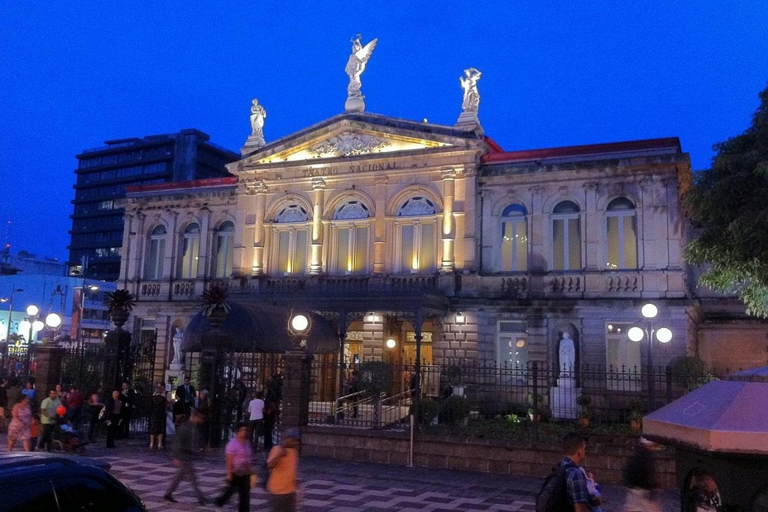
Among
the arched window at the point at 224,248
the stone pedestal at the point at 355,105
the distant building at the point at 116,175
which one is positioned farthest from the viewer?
the distant building at the point at 116,175

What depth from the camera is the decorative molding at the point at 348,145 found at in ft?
98.0

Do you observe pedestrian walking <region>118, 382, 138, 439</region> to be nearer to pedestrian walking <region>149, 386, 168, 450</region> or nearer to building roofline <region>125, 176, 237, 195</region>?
pedestrian walking <region>149, 386, 168, 450</region>

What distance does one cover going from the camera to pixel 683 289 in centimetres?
2488

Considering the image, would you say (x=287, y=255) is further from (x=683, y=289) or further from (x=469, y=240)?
(x=683, y=289)

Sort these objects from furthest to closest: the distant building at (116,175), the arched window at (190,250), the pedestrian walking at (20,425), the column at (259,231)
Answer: the distant building at (116,175), the arched window at (190,250), the column at (259,231), the pedestrian walking at (20,425)

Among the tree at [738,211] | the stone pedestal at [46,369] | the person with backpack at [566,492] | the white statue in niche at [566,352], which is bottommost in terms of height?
the person with backpack at [566,492]

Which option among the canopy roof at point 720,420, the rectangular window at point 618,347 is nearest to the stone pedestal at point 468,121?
the rectangular window at point 618,347

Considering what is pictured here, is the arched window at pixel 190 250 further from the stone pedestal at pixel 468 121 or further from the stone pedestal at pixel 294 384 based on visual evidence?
the stone pedestal at pixel 294 384

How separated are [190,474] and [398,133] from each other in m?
19.8

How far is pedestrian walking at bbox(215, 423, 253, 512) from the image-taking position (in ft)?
34.4

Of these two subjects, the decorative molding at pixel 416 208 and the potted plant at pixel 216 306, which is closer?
the potted plant at pixel 216 306

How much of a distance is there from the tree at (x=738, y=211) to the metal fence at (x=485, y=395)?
304 cm

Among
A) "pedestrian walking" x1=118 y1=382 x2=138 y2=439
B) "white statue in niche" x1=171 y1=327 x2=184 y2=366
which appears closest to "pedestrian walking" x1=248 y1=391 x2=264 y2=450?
"pedestrian walking" x1=118 y1=382 x2=138 y2=439

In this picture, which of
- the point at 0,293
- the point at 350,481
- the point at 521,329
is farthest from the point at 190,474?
the point at 0,293
